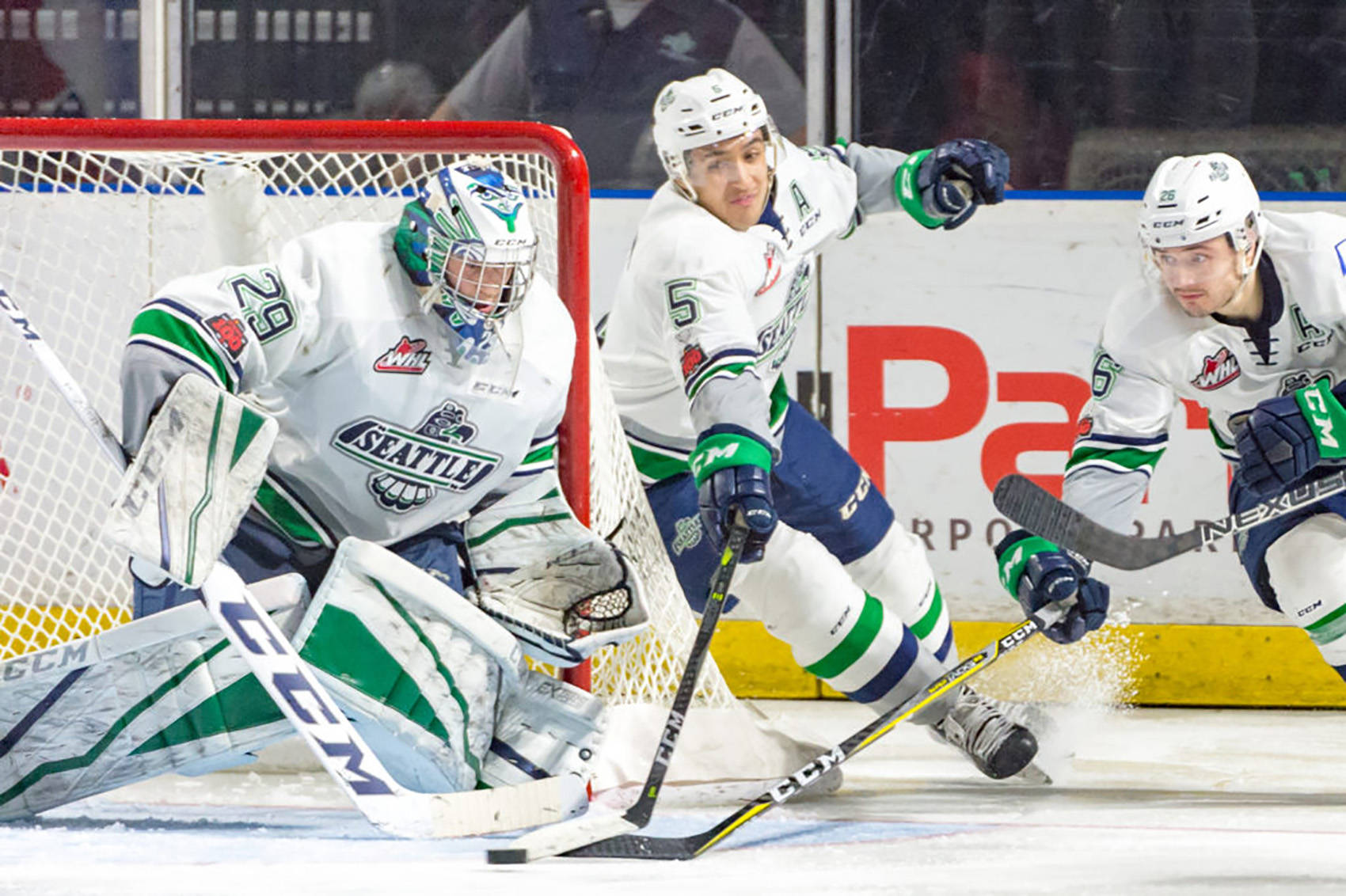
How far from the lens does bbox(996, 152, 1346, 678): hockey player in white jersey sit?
278cm

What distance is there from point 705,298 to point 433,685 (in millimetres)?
723

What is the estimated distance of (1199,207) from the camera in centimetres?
277

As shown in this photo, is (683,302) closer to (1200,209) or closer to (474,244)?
(474,244)

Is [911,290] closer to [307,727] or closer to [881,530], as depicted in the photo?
[881,530]

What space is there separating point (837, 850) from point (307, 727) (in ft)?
2.31

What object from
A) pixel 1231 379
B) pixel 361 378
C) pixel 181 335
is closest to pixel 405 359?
pixel 361 378

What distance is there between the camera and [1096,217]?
392cm

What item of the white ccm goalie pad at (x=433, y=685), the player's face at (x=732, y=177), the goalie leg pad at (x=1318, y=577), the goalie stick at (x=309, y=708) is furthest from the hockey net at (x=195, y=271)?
the goalie leg pad at (x=1318, y=577)

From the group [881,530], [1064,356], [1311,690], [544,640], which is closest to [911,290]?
[1064,356]

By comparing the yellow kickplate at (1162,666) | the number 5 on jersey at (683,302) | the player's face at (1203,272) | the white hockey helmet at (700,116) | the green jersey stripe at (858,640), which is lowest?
the yellow kickplate at (1162,666)

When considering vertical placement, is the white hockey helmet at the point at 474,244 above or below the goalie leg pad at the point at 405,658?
above

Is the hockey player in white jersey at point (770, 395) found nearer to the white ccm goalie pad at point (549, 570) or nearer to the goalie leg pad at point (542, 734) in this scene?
the white ccm goalie pad at point (549, 570)

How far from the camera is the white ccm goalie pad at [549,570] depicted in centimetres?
279

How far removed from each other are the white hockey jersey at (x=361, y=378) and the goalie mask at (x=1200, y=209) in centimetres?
89
